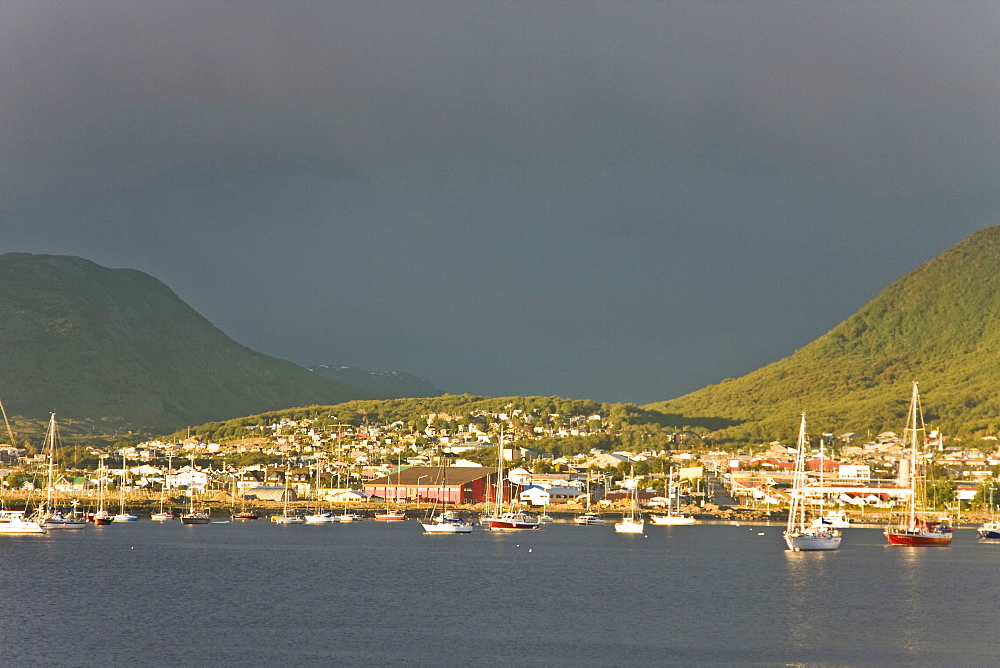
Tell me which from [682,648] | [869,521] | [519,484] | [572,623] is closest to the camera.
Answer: [682,648]

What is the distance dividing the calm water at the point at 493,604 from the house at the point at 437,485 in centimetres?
6324

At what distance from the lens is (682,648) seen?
44.4m

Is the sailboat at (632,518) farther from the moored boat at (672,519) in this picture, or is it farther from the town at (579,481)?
the moored boat at (672,519)

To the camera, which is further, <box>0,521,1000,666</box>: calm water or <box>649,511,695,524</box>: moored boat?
<box>649,511,695,524</box>: moored boat

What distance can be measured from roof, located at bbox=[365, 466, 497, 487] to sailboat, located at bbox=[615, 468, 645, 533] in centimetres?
1978

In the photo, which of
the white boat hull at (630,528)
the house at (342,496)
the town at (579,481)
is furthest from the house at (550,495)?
the white boat hull at (630,528)

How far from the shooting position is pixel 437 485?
16488cm

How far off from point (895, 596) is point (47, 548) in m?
64.9

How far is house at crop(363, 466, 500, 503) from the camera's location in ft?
536

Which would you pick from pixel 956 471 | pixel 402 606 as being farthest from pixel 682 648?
pixel 956 471

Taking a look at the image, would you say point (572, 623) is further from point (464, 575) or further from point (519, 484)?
point (519, 484)

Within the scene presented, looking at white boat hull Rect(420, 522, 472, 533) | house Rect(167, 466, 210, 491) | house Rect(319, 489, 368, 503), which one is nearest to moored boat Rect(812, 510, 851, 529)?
white boat hull Rect(420, 522, 472, 533)

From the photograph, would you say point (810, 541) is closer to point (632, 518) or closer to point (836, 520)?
point (632, 518)

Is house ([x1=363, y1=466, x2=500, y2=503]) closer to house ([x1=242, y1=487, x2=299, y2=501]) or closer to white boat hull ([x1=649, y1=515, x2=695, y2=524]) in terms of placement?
house ([x1=242, y1=487, x2=299, y2=501])
